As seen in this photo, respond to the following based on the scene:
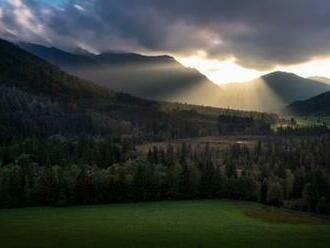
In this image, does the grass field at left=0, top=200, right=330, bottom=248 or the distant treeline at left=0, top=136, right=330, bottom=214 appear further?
the distant treeline at left=0, top=136, right=330, bottom=214

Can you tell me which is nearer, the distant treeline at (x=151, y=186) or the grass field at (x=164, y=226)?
the grass field at (x=164, y=226)

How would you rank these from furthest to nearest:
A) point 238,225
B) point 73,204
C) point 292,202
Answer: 1. point 292,202
2. point 73,204
3. point 238,225

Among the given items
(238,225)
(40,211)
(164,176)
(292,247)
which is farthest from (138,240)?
(164,176)

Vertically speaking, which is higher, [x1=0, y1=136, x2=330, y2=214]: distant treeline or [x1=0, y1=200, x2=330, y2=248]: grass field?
[x1=0, y1=136, x2=330, y2=214]: distant treeline

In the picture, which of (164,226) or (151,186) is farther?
(151,186)

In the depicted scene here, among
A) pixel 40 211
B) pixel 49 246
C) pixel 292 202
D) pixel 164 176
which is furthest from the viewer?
pixel 292 202

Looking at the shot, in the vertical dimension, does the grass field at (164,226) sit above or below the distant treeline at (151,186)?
below

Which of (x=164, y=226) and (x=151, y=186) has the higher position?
(x=151, y=186)

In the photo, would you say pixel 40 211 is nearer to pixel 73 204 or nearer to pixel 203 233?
pixel 73 204
